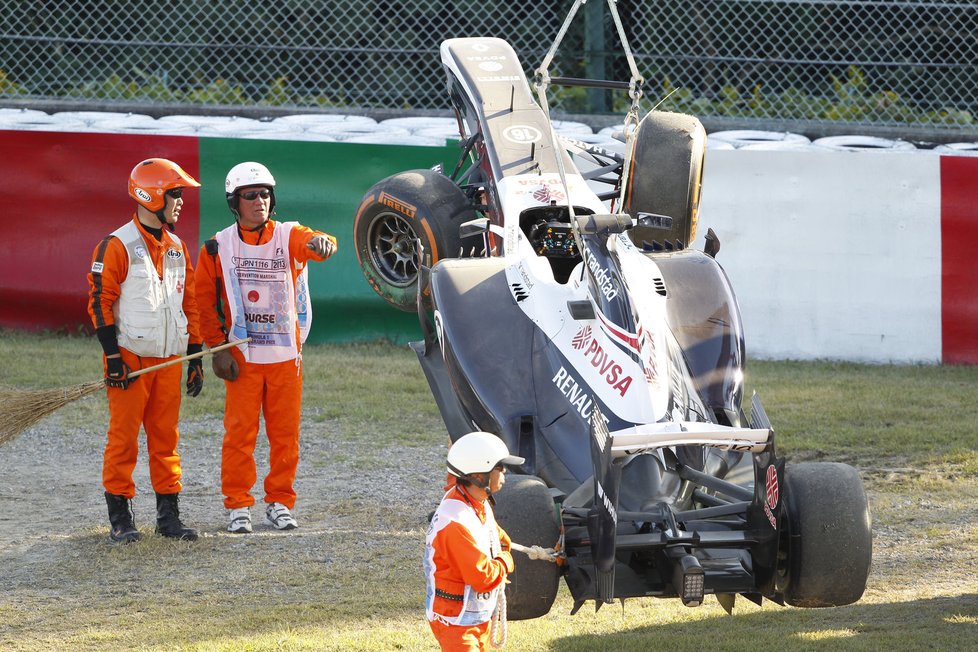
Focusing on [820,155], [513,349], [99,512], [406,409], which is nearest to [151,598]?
[99,512]

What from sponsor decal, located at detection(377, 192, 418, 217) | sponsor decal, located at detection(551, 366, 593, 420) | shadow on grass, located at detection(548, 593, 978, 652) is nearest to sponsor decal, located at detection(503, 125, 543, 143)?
sponsor decal, located at detection(377, 192, 418, 217)

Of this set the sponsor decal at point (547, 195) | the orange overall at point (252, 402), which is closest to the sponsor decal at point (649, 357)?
the sponsor decal at point (547, 195)

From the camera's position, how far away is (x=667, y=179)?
7410 millimetres

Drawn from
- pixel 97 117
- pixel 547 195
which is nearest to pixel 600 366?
pixel 547 195

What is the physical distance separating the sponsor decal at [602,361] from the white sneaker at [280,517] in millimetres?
2161

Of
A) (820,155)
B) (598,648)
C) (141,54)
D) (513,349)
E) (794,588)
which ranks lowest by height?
(598,648)

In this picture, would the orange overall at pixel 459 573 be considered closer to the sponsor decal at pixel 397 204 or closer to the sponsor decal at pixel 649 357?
the sponsor decal at pixel 649 357

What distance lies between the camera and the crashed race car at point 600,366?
4727 millimetres

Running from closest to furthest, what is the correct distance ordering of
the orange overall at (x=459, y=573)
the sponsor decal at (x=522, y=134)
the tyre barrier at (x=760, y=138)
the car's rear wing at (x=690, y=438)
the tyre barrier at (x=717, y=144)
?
the orange overall at (x=459, y=573), the car's rear wing at (x=690, y=438), the sponsor decal at (x=522, y=134), the tyre barrier at (x=717, y=144), the tyre barrier at (x=760, y=138)

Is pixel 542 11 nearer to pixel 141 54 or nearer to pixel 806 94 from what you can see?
pixel 806 94

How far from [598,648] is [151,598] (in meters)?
2.07

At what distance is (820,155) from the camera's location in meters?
10.7

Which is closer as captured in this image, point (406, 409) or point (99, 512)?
point (99, 512)

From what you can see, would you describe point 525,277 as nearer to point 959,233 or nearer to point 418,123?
point 959,233
